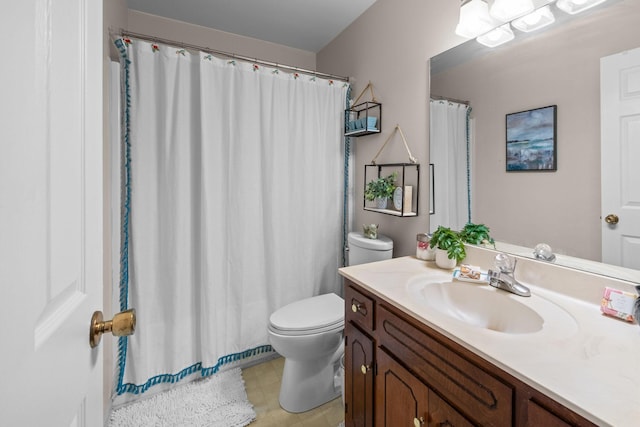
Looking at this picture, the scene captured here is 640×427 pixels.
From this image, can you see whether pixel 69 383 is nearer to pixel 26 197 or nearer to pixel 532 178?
pixel 26 197

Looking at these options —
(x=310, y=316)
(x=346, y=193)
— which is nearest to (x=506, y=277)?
(x=310, y=316)

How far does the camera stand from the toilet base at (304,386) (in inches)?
63.2

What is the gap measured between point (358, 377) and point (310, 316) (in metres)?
0.48

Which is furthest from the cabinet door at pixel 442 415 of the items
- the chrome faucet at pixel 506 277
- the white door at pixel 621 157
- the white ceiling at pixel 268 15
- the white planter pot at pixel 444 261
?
the white ceiling at pixel 268 15

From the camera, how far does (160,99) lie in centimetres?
168

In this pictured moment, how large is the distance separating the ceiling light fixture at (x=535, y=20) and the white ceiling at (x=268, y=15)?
1.09 m

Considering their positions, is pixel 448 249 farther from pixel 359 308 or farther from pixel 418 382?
pixel 418 382

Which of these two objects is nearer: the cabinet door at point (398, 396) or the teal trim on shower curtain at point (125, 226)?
the cabinet door at point (398, 396)

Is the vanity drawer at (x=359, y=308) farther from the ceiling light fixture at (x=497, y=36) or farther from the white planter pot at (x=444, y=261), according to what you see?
the ceiling light fixture at (x=497, y=36)

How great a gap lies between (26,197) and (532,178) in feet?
4.81

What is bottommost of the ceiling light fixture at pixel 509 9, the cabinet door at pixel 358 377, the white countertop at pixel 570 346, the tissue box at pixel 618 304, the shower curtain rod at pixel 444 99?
the cabinet door at pixel 358 377

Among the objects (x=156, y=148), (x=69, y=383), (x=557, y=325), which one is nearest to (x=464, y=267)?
(x=557, y=325)

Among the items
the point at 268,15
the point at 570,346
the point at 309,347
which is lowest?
the point at 309,347

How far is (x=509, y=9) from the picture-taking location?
117cm
